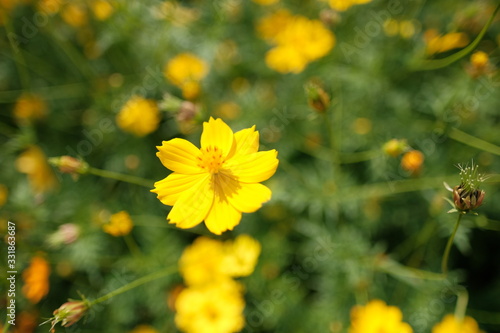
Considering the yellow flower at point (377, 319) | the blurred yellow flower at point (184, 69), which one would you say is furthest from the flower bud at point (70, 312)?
the blurred yellow flower at point (184, 69)

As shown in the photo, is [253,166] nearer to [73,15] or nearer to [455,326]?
[455,326]

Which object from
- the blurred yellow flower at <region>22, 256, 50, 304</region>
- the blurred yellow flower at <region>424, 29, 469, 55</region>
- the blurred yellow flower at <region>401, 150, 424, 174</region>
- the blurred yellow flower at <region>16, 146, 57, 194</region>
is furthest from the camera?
the blurred yellow flower at <region>16, 146, 57, 194</region>

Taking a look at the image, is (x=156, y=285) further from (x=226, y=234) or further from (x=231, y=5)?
(x=231, y=5)

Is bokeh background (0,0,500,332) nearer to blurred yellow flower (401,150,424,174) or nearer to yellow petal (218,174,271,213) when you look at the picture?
blurred yellow flower (401,150,424,174)

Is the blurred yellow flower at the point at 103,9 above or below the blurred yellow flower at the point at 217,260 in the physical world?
above

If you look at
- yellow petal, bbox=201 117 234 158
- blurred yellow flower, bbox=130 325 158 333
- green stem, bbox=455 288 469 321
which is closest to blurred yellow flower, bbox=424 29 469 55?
green stem, bbox=455 288 469 321

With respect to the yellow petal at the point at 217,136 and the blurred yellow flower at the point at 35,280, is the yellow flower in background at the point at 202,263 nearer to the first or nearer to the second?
the blurred yellow flower at the point at 35,280
